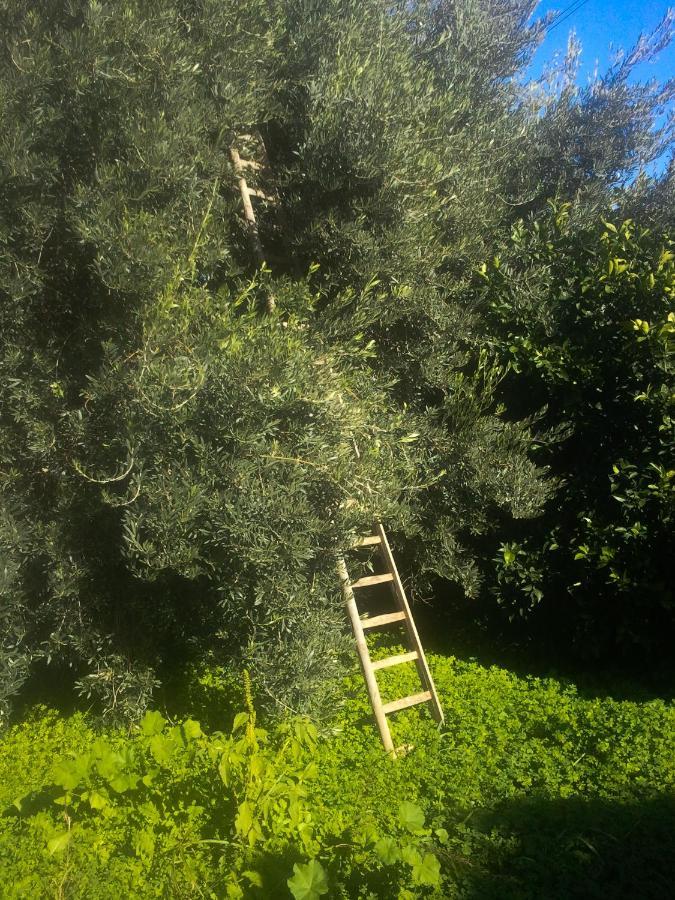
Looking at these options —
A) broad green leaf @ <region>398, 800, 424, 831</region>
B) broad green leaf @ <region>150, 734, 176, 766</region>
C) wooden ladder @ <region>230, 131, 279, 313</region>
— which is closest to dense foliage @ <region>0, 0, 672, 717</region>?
wooden ladder @ <region>230, 131, 279, 313</region>

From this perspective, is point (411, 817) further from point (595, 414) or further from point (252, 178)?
point (252, 178)

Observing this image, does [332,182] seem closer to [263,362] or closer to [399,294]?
[399,294]

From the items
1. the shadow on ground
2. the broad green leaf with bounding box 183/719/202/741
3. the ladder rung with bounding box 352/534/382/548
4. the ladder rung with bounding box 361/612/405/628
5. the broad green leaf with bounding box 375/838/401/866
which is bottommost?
the shadow on ground

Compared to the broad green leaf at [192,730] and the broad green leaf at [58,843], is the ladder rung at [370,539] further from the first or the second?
the broad green leaf at [58,843]

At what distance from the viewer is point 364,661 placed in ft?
19.0

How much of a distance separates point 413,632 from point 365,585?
570 mm

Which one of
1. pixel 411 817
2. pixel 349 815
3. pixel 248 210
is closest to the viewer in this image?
pixel 411 817

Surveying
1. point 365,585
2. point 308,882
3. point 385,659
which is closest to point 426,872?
point 308,882

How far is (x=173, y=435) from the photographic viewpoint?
15.9ft

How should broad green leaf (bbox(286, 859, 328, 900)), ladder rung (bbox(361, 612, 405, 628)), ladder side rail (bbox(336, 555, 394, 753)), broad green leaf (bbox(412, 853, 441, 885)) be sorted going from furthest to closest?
ladder rung (bbox(361, 612, 405, 628)) < ladder side rail (bbox(336, 555, 394, 753)) < broad green leaf (bbox(412, 853, 441, 885)) < broad green leaf (bbox(286, 859, 328, 900))

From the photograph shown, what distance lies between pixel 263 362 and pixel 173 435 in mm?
765

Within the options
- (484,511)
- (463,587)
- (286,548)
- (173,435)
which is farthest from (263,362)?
(463,587)

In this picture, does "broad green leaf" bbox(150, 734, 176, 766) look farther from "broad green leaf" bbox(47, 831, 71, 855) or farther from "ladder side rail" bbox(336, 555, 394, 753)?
"ladder side rail" bbox(336, 555, 394, 753)

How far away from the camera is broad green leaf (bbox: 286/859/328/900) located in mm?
2916
